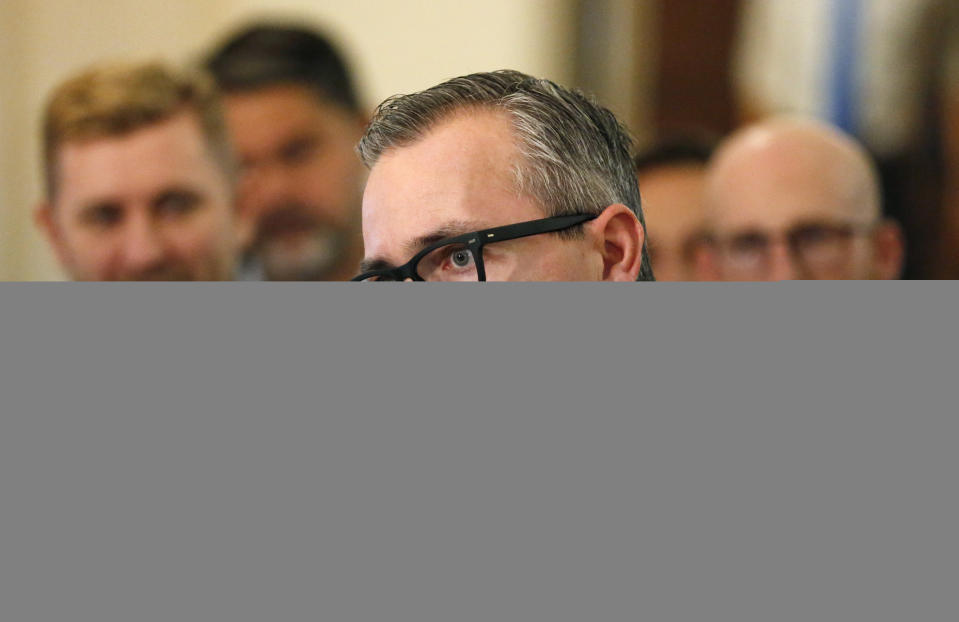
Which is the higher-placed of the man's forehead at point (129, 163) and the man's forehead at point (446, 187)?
the man's forehead at point (129, 163)

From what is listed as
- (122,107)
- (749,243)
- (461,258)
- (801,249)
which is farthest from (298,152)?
(461,258)

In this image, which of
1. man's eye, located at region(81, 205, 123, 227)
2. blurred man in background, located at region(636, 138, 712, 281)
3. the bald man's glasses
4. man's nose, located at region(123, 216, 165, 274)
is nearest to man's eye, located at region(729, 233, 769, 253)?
the bald man's glasses

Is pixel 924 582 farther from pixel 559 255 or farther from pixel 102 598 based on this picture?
A: pixel 559 255

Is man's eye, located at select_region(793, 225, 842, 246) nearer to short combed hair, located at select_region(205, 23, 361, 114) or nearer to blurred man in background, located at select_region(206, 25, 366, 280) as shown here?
blurred man in background, located at select_region(206, 25, 366, 280)

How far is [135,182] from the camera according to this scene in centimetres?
268

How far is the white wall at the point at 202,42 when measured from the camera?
248 inches

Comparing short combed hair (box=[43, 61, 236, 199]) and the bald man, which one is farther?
short combed hair (box=[43, 61, 236, 199])

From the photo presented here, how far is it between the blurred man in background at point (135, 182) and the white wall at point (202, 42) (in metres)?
3.31

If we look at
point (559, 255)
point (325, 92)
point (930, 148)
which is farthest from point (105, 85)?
point (930, 148)

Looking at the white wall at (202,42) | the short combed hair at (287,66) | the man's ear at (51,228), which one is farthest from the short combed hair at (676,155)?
the white wall at (202,42)

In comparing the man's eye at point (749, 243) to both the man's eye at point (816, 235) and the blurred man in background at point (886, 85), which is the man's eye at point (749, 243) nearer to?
Result: the man's eye at point (816, 235)

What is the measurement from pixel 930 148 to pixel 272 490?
515cm

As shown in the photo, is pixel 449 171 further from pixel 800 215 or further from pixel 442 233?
pixel 800 215

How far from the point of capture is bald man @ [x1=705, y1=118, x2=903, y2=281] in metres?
2.60
